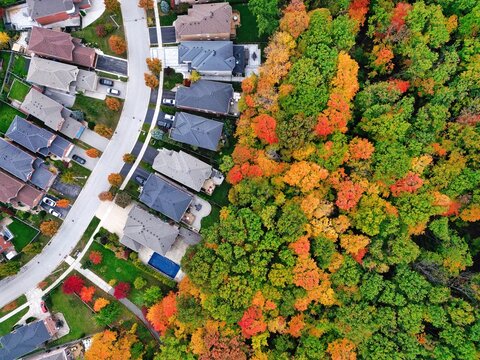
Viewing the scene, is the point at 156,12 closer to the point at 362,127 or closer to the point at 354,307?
the point at 362,127

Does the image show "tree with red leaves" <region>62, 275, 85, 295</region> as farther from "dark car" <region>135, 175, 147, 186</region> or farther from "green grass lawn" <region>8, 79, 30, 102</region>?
"green grass lawn" <region>8, 79, 30, 102</region>

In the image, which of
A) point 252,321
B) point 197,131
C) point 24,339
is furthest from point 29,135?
point 252,321

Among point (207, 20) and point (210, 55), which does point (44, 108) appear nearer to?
point (210, 55)

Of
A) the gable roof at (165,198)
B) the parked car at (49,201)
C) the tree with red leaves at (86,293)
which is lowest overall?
the tree with red leaves at (86,293)

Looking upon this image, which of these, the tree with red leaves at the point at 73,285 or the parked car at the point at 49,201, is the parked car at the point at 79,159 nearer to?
the parked car at the point at 49,201

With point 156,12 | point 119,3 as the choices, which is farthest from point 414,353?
point 119,3

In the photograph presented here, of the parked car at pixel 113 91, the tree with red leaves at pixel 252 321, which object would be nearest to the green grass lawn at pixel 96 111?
the parked car at pixel 113 91

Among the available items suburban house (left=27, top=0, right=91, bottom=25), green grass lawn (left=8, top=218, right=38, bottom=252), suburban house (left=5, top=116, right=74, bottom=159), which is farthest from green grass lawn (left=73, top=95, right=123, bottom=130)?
green grass lawn (left=8, top=218, right=38, bottom=252)
